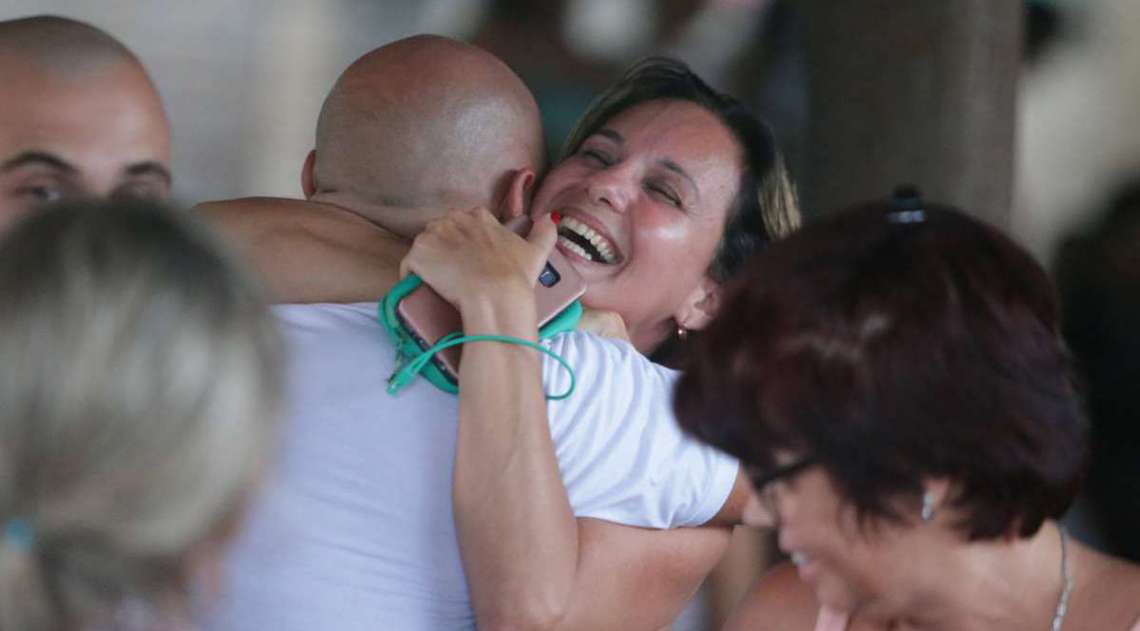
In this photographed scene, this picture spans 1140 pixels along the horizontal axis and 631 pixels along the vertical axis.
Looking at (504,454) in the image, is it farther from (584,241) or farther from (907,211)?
(584,241)

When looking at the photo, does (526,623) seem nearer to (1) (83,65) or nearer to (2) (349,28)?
(1) (83,65)

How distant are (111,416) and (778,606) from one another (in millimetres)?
1230

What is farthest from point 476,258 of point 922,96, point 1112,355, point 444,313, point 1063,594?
point 1112,355

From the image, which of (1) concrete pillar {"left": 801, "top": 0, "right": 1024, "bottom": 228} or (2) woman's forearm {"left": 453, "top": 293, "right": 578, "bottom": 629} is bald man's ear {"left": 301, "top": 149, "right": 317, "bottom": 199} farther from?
(1) concrete pillar {"left": 801, "top": 0, "right": 1024, "bottom": 228}

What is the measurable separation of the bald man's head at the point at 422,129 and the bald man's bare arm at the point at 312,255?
0.34 ft

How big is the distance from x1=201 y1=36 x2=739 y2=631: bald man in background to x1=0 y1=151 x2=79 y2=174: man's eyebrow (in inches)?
9.2

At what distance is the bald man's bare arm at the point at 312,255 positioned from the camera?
6.84 feet

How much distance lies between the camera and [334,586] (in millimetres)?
1867

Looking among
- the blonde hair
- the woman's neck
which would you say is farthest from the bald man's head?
the blonde hair

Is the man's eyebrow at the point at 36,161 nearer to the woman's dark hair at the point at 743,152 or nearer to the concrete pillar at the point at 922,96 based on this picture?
the woman's dark hair at the point at 743,152

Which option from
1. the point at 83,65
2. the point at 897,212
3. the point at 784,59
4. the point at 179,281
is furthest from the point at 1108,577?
the point at 784,59

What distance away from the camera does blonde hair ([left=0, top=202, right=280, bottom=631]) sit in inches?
43.3

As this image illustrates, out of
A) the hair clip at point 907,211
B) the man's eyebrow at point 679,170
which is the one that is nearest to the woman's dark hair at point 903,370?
the hair clip at point 907,211

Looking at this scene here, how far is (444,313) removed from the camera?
76.3 inches
